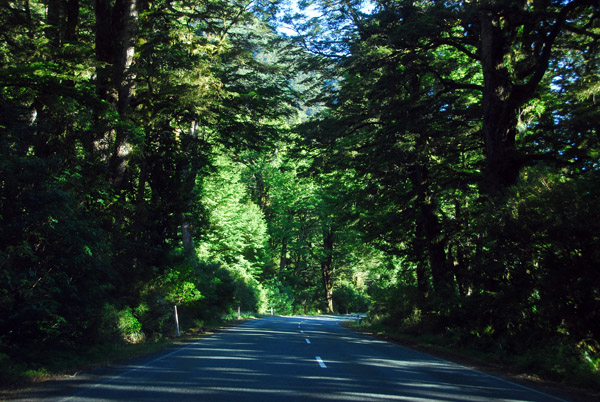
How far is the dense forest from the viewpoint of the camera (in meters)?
10.0

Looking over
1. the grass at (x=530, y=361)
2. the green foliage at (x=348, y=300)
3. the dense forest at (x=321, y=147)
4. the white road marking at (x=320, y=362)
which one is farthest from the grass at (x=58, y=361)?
the green foliage at (x=348, y=300)

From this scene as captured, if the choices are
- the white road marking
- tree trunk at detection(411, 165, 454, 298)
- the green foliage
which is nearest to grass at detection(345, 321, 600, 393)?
A: tree trunk at detection(411, 165, 454, 298)

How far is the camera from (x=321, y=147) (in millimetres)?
20219

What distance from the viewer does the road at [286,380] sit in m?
6.99

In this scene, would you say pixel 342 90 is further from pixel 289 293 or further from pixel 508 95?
pixel 289 293

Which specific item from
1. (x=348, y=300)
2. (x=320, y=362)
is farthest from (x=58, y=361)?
(x=348, y=300)

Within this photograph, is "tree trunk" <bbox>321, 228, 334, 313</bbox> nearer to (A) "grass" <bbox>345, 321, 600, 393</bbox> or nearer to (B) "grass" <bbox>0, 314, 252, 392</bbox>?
(A) "grass" <bbox>345, 321, 600, 393</bbox>

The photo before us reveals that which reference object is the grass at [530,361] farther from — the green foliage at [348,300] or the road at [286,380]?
the green foliage at [348,300]

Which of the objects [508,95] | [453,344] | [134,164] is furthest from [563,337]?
[134,164]

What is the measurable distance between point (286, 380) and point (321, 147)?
1330cm

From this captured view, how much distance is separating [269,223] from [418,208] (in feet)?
136

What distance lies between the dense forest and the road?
2.21 metres

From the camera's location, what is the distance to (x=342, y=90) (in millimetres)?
20188

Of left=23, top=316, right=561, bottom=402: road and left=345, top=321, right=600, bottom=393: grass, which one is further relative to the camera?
left=345, top=321, right=600, bottom=393: grass
